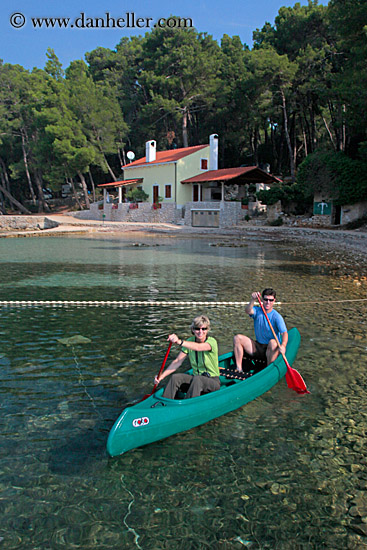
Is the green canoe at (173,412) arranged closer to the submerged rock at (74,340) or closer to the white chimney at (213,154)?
the submerged rock at (74,340)

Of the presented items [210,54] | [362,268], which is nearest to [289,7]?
[210,54]

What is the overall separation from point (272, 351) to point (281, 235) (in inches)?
1146

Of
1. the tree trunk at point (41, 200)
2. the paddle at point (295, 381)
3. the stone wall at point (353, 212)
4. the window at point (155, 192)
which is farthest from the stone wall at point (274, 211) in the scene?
the paddle at point (295, 381)

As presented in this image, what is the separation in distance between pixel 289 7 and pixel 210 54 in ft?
36.5

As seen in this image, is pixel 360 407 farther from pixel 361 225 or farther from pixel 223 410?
pixel 361 225

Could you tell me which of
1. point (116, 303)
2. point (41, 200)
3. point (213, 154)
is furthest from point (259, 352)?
point (41, 200)

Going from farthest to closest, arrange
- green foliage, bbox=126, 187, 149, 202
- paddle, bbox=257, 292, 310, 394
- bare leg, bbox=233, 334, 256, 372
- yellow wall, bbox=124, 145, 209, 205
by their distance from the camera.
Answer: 1. green foliage, bbox=126, 187, 149, 202
2. yellow wall, bbox=124, 145, 209, 205
3. bare leg, bbox=233, 334, 256, 372
4. paddle, bbox=257, 292, 310, 394

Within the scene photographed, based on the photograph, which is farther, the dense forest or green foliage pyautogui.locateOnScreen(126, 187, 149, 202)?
green foliage pyautogui.locateOnScreen(126, 187, 149, 202)

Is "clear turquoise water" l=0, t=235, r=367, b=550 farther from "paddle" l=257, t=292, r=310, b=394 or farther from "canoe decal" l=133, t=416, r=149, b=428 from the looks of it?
"canoe decal" l=133, t=416, r=149, b=428

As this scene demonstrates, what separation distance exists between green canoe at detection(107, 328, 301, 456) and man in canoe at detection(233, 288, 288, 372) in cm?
41

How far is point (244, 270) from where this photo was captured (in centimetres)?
1841

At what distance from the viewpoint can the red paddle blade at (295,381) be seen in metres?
6.35

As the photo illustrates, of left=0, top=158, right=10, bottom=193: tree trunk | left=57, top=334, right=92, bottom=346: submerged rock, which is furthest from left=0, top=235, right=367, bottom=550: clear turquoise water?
left=0, top=158, right=10, bottom=193: tree trunk

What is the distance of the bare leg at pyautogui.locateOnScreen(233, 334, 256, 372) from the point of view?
6.57 m
